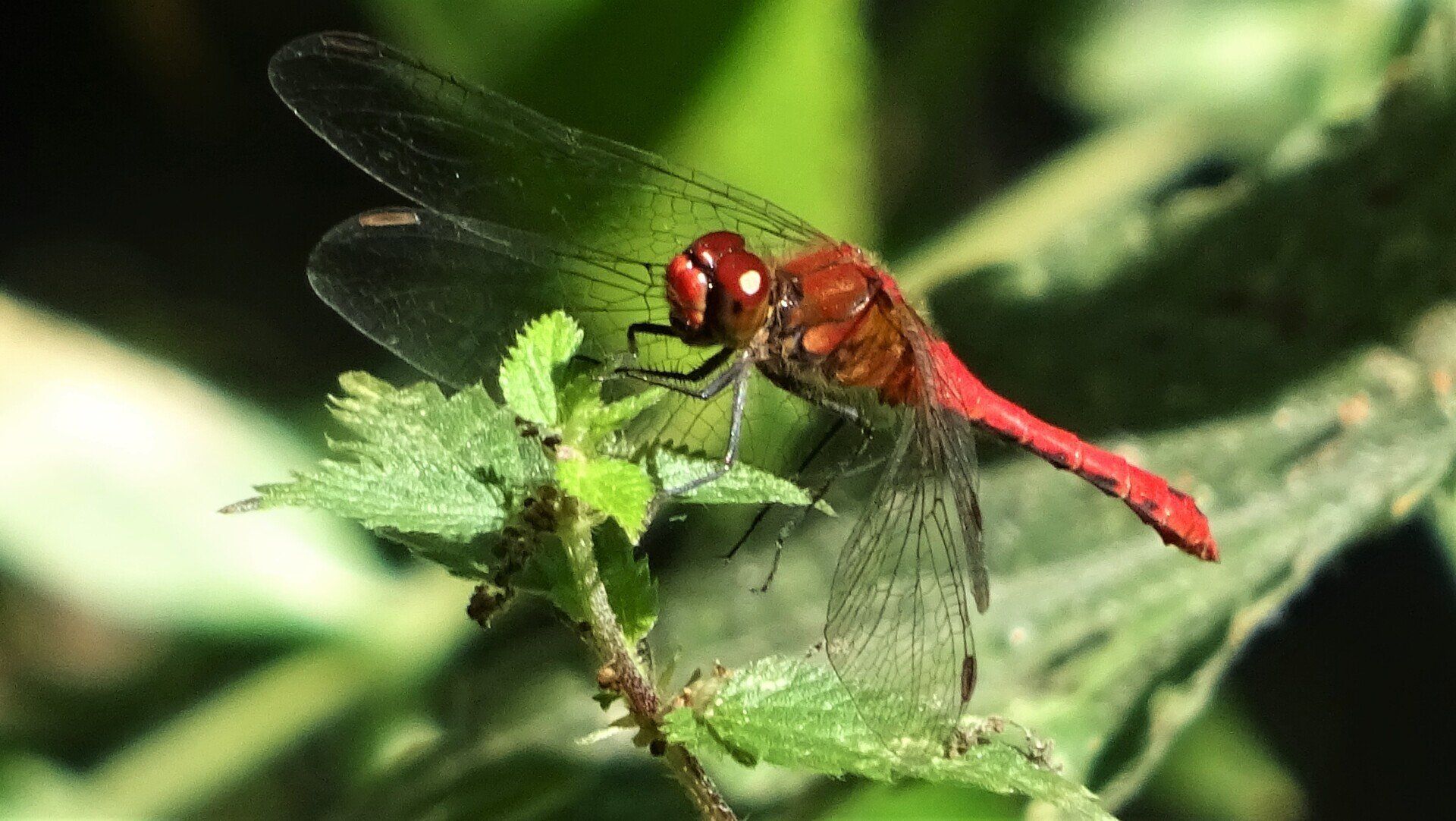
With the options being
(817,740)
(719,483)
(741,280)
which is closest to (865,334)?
(741,280)

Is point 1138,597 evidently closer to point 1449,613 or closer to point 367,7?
point 1449,613

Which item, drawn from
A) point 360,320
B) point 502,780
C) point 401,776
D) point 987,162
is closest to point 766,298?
point 360,320

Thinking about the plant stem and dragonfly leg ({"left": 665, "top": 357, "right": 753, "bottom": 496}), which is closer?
the plant stem

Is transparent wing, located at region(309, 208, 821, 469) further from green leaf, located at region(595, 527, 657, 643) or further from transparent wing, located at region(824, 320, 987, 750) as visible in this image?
green leaf, located at region(595, 527, 657, 643)

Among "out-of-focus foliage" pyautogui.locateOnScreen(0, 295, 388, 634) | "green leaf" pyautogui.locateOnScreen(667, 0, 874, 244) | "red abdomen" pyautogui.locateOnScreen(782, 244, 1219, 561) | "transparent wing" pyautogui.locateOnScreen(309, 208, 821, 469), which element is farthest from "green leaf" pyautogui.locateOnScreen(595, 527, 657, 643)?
"out-of-focus foliage" pyautogui.locateOnScreen(0, 295, 388, 634)

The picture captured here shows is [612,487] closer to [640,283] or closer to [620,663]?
[620,663]

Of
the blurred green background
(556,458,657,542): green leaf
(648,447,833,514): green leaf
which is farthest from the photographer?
the blurred green background
